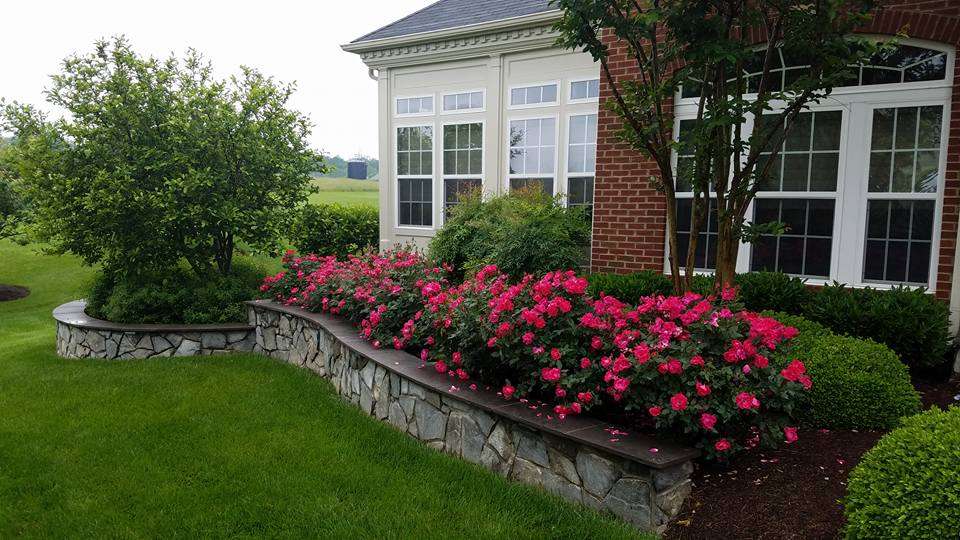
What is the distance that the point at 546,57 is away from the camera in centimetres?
983

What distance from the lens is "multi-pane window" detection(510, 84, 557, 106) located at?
992 cm

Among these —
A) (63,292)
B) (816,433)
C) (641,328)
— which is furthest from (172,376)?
(63,292)

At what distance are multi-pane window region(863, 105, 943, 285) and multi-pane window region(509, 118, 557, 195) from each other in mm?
4909

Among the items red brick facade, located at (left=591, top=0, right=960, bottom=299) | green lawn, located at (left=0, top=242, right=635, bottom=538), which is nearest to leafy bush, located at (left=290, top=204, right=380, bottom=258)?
red brick facade, located at (left=591, top=0, right=960, bottom=299)

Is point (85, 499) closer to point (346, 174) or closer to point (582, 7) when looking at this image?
point (582, 7)

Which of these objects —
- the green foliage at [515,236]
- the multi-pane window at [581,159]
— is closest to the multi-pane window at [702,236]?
the green foliage at [515,236]

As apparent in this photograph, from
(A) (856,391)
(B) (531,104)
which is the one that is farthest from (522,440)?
(B) (531,104)

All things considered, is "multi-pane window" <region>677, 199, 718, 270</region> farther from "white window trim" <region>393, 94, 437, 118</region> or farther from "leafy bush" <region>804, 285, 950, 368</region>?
"white window trim" <region>393, 94, 437, 118</region>

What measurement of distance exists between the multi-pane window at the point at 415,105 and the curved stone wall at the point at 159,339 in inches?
212

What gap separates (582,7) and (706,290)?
8.38 ft

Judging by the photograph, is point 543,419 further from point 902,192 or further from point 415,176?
point 415,176

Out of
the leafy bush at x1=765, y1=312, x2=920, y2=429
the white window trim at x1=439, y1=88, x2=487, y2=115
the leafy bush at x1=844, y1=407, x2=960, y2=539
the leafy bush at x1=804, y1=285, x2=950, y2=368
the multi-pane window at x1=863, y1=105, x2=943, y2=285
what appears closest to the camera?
the leafy bush at x1=844, y1=407, x2=960, y2=539

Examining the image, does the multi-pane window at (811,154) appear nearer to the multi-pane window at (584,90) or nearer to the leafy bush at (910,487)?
the leafy bush at (910,487)

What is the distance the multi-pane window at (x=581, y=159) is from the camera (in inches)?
382
